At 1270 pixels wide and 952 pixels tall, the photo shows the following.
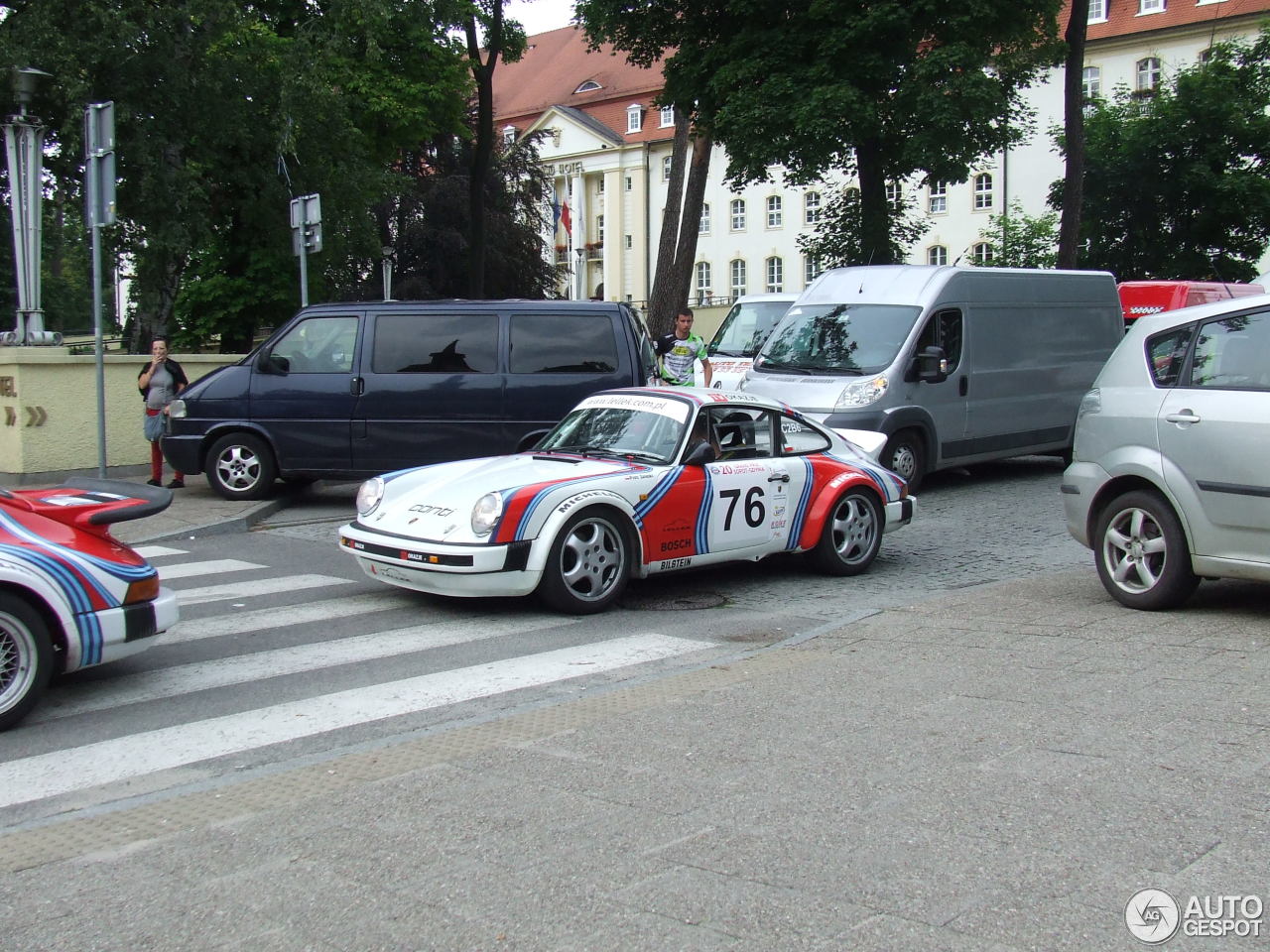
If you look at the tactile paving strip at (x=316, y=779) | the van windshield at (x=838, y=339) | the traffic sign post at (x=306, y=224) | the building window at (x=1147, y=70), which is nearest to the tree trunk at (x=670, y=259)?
the traffic sign post at (x=306, y=224)

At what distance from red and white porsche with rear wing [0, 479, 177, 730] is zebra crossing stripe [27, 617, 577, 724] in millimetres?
347

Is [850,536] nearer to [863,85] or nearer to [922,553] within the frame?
[922,553]

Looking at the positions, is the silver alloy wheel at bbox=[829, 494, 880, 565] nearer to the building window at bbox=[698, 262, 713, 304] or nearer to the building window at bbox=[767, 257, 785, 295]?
the building window at bbox=[767, 257, 785, 295]

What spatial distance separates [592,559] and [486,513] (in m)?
0.79

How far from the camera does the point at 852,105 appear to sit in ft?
75.4

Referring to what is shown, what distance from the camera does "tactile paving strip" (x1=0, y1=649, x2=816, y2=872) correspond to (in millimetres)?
4453

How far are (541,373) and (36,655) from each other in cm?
814

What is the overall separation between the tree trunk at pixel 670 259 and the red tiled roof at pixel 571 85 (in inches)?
1907

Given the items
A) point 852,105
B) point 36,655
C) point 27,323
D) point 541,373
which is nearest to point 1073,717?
point 36,655

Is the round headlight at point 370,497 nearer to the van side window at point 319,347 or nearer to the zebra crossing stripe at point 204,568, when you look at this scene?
the zebra crossing stripe at point 204,568

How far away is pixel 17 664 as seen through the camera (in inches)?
224

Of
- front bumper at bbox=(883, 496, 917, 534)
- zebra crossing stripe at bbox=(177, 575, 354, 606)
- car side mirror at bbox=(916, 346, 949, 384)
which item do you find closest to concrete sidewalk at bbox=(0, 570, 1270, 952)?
front bumper at bbox=(883, 496, 917, 534)

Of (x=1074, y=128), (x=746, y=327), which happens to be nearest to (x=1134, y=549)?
(x=746, y=327)

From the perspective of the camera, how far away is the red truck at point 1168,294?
25.7m
